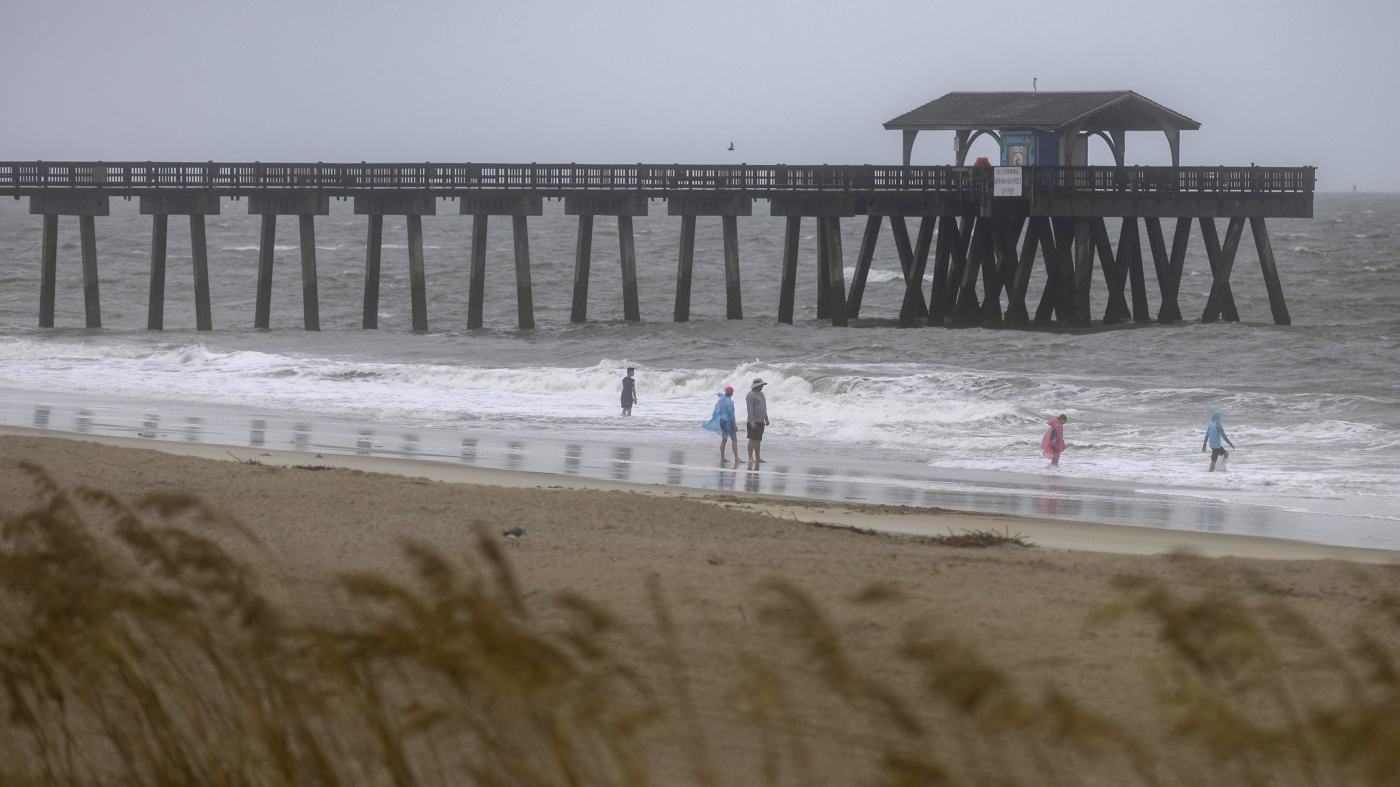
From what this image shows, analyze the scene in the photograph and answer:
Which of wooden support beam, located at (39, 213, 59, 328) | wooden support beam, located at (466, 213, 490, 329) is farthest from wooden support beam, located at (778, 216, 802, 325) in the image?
wooden support beam, located at (39, 213, 59, 328)

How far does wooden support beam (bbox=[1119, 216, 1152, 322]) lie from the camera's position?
3866 cm

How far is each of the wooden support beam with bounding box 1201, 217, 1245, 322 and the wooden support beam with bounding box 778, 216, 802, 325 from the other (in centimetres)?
1133

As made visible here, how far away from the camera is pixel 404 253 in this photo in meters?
85.5

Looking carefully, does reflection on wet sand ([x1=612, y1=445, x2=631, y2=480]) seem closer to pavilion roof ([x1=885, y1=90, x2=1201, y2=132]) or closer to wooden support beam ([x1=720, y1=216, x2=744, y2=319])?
wooden support beam ([x1=720, y1=216, x2=744, y2=319])

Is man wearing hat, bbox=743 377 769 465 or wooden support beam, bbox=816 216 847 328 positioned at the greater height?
wooden support beam, bbox=816 216 847 328

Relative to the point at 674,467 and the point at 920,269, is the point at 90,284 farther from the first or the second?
the point at 674,467

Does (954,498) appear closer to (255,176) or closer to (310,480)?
(310,480)

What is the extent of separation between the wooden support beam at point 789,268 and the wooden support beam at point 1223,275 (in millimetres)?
11329

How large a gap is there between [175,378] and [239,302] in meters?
29.2

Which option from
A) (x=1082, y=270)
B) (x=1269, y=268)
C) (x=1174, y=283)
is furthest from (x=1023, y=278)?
(x=1269, y=268)

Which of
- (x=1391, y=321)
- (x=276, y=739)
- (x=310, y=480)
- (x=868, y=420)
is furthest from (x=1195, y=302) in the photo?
(x=276, y=739)

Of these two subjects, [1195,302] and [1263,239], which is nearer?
[1263,239]

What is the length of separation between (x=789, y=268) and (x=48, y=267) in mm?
19782

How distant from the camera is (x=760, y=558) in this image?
8.49 meters
